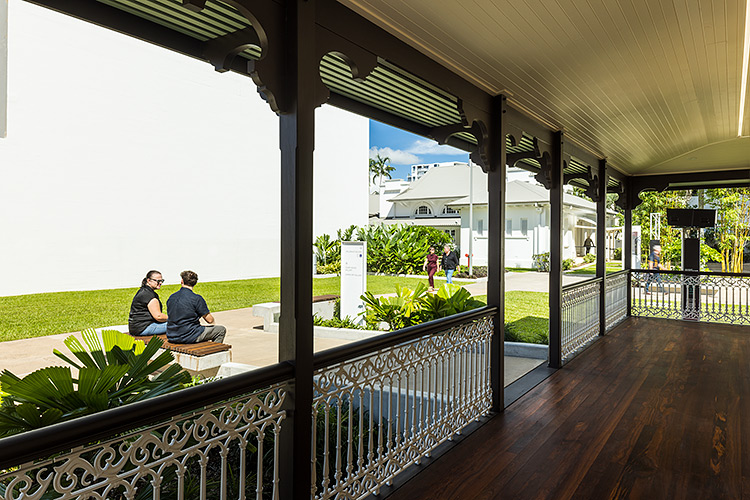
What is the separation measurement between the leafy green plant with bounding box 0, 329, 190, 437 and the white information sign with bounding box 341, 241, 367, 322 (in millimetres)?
5891

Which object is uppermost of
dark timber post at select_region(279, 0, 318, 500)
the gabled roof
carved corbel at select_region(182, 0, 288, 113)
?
the gabled roof

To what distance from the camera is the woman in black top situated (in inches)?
261

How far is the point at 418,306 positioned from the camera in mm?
7070

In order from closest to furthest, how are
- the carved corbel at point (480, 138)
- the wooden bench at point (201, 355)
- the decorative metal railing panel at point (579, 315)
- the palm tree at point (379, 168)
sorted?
the carved corbel at point (480, 138)
the wooden bench at point (201, 355)
the decorative metal railing panel at point (579, 315)
the palm tree at point (379, 168)

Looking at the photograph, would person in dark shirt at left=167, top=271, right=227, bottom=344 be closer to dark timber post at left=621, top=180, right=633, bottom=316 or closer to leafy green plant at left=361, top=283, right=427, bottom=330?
leafy green plant at left=361, top=283, right=427, bottom=330

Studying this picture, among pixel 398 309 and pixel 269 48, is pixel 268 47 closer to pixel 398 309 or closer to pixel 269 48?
pixel 269 48

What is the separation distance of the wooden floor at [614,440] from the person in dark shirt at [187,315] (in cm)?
362

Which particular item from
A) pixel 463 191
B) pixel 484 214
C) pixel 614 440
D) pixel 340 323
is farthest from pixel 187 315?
pixel 463 191

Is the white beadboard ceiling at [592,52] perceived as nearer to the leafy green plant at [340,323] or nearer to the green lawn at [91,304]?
the leafy green plant at [340,323]

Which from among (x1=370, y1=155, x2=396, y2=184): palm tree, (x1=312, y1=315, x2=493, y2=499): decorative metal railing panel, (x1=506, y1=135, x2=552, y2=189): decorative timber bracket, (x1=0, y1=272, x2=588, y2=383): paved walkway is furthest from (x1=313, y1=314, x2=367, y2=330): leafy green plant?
(x1=370, y1=155, x2=396, y2=184): palm tree

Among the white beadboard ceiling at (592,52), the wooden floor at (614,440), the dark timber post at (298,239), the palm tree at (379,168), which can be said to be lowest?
the wooden floor at (614,440)

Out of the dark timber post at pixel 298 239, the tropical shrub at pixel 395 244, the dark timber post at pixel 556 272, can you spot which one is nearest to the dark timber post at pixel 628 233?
the dark timber post at pixel 556 272

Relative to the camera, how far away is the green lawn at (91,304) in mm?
11039

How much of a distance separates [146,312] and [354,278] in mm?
3448
